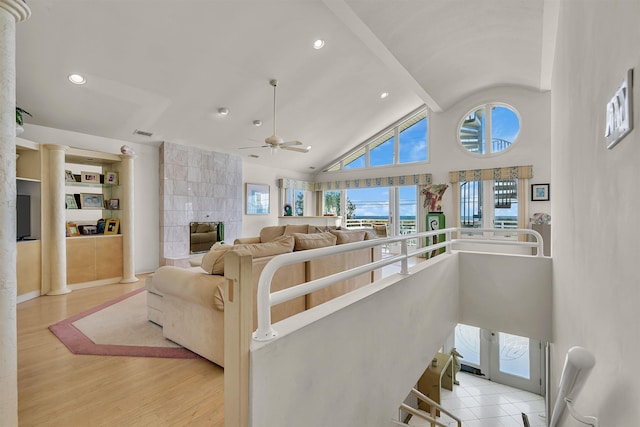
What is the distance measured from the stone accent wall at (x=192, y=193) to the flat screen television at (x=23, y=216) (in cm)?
178

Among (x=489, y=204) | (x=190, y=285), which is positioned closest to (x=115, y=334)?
(x=190, y=285)

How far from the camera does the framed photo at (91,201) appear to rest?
446 centimetres

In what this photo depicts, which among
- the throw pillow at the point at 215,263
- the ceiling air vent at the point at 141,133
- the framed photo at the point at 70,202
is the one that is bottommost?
the throw pillow at the point at 215,263

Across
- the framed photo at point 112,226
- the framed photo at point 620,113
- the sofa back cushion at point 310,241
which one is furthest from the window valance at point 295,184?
the framed photo at point 620,113

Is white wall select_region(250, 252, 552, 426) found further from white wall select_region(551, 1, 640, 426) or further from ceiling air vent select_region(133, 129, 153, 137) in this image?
ceiling air vent select_region(133, 129, 153, 137)

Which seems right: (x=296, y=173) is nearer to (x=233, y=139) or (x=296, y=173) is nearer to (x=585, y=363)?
(x=233, y=139)

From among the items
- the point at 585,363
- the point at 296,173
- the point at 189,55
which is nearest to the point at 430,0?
the point at 189,55

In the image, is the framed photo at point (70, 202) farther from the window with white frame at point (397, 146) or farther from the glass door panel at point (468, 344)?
the glass door panel at point (468, 344)

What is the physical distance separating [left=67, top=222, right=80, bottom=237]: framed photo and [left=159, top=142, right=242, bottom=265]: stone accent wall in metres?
1.23

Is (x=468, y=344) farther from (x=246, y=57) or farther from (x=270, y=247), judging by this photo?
(x=246, y=57)

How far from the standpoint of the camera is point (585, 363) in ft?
3.01

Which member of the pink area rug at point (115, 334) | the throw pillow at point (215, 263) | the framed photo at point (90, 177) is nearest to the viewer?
the throw pillow at point (215, 263)

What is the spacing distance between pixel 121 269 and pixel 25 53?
306cm

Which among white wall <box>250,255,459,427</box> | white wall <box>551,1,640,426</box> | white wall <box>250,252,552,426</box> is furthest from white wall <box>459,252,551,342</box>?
white wall <box>551,1,640,426</box>
